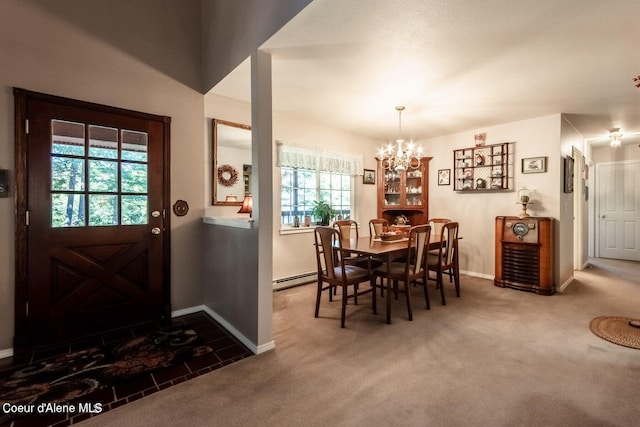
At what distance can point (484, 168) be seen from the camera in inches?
180

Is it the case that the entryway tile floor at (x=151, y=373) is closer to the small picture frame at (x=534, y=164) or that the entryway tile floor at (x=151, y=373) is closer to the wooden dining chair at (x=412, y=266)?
the wooden dining chair at (x=412, y=266)

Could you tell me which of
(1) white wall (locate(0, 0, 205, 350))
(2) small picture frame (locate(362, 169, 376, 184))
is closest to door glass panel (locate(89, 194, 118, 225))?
(1) white wall (locate(0, 0, 205, 350))

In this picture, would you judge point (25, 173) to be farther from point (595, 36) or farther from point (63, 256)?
point (595, 36)

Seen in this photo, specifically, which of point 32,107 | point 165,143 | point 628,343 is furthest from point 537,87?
point 32,107

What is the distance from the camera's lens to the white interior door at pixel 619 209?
576cm

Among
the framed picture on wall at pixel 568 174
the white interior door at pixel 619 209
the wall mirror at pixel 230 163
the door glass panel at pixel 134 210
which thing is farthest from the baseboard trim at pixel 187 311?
the white interior door at pixel 619 209

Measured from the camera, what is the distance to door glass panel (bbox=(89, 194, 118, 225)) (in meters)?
2.55

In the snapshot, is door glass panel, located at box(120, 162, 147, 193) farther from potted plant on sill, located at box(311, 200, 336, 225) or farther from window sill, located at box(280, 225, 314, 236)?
potted plant on sill, located at box(311, 200, 336, 225)

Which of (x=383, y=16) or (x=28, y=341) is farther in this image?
(x=28, y=341)

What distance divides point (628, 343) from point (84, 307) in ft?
15.3

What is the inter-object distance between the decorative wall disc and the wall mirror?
0.32m

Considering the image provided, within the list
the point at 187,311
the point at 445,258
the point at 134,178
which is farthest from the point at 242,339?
the point at 445,258

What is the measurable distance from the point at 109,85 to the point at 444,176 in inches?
190

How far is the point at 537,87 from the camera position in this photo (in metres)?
3.00
